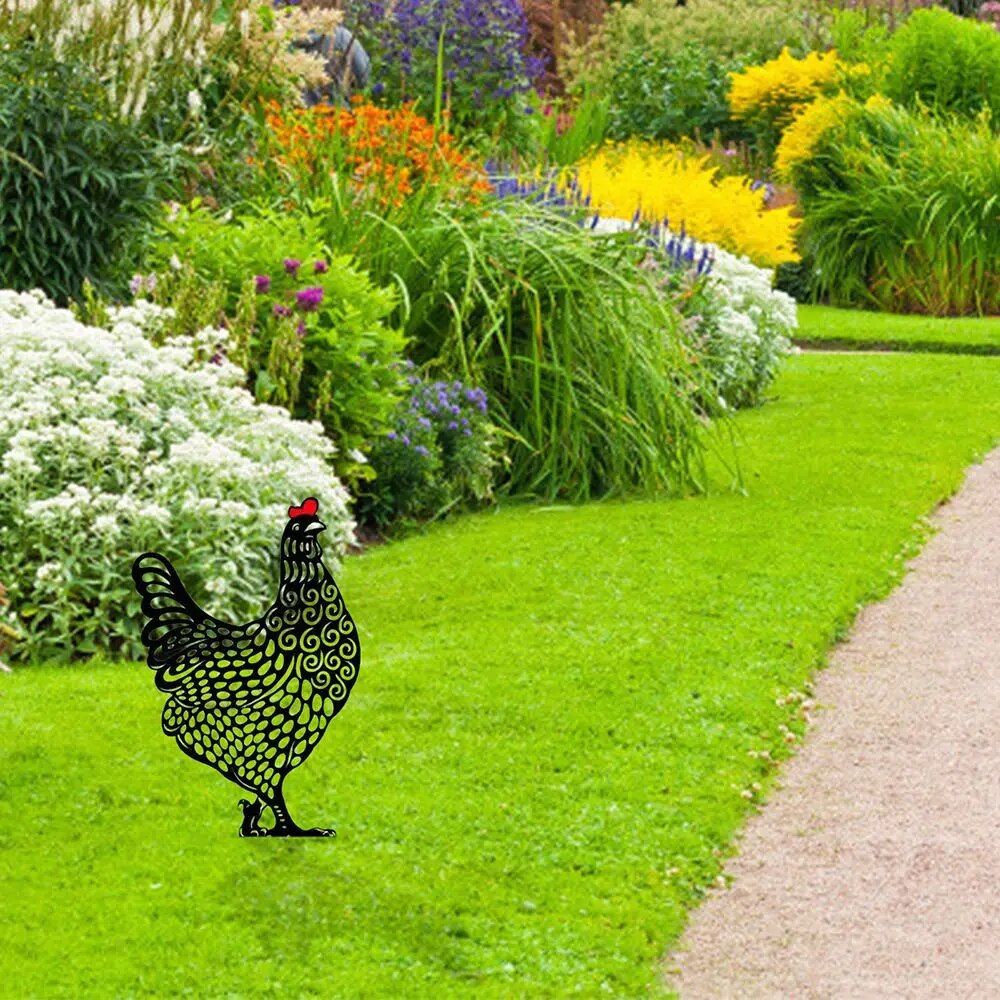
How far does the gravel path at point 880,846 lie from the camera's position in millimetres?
4090

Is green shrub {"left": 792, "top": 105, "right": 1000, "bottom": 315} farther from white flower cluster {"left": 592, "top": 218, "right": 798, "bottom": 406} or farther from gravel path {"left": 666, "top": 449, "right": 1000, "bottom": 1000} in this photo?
gravel path {"left": 666, "top": 449, "right": 1000, "bottom": 1000}

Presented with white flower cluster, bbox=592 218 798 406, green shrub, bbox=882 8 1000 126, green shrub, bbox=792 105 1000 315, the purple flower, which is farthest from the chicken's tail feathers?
green shrub, bbox=882 8 1000 126

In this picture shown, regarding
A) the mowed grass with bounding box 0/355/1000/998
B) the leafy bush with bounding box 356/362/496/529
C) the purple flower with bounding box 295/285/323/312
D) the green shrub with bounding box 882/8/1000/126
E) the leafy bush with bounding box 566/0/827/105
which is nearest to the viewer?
the mowed grass with bounding box 0/355/1000/998

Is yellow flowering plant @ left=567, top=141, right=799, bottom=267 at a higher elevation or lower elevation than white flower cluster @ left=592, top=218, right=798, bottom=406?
higher

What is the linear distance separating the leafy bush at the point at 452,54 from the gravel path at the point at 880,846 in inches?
409

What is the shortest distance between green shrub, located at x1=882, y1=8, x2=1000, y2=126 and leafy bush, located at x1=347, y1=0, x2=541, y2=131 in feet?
12.7

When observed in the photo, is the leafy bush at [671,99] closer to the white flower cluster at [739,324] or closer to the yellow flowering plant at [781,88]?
the yellow flowering plant at [781,88]

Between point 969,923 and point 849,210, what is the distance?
41.9ft

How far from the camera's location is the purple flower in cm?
774

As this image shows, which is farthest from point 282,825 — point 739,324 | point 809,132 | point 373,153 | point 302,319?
point 809,132

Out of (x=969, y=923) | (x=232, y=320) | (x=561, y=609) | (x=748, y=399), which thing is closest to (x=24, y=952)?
(x=969, y=923)

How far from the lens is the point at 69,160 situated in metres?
8.11

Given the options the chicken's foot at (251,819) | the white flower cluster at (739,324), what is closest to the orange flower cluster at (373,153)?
the white flower cluster at (739,324)

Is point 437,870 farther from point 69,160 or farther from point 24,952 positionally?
point 69,160
